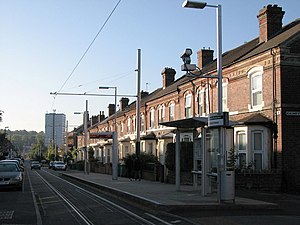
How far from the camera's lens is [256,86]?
25.0 meters

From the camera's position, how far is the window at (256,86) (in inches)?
968

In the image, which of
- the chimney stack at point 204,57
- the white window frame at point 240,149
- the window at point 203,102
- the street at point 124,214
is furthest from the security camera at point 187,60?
the chimney stack at point 204,57

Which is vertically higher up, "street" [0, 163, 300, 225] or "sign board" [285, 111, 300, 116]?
"sign board" [285, 111, 300, 116]

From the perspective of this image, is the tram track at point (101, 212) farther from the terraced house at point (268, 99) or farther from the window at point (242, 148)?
the window at point (242, 148)

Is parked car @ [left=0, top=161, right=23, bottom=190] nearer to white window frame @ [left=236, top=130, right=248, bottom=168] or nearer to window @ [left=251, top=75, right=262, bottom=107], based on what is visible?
white window frame @ [left=236, top=130, right=248, bottom=168]

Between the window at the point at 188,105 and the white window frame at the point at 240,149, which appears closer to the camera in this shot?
the white window frame at the point at 240,149

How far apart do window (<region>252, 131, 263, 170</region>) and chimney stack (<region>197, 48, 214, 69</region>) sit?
1494 cm

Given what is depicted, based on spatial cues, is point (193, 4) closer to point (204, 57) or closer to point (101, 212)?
point (101, 212)

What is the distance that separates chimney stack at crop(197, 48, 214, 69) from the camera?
38.4 meters

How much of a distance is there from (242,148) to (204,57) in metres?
14.7

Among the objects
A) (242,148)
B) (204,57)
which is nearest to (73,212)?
(242,148)

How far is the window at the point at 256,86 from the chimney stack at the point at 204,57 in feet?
43.1

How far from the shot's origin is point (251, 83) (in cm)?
2544

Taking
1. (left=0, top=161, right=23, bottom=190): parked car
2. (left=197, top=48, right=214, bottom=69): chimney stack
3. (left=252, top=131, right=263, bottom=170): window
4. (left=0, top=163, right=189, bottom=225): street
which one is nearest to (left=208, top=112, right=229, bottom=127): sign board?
(left=0, top=163, right=189, bottom=225): street
